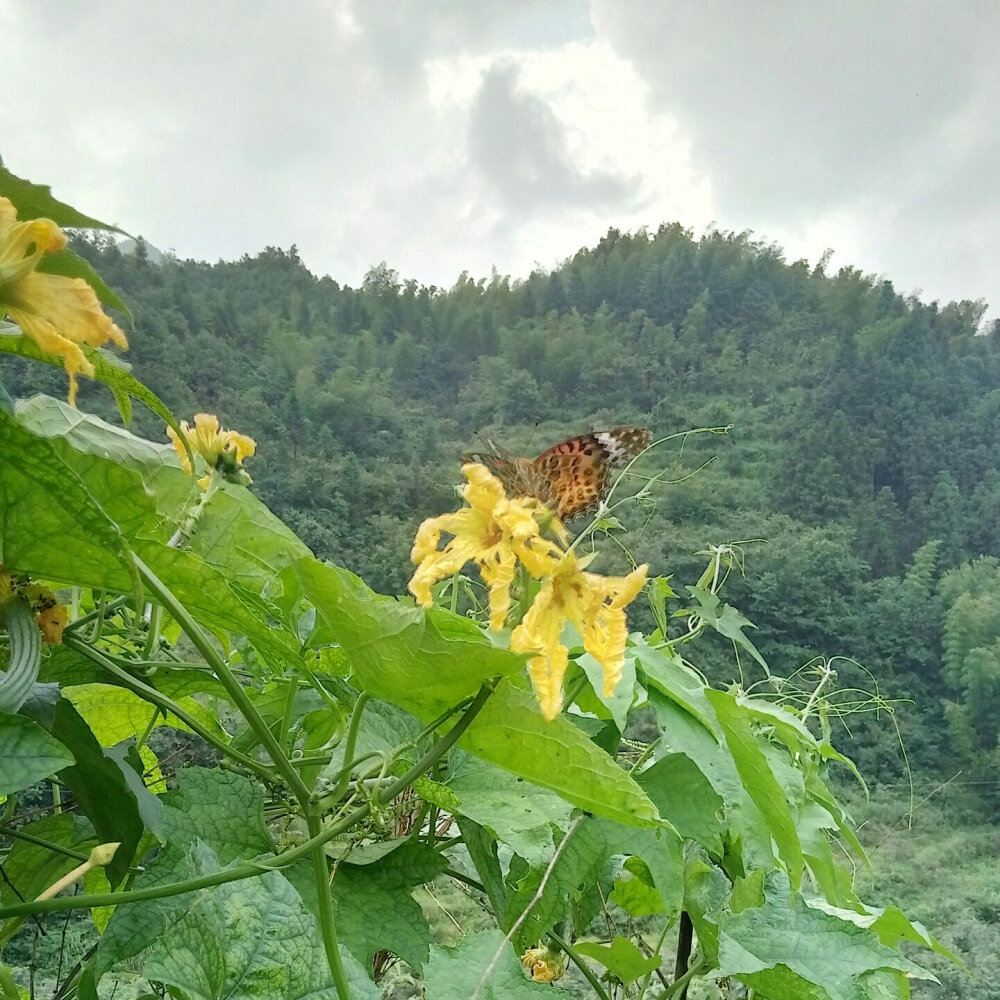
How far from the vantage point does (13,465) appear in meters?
0.20

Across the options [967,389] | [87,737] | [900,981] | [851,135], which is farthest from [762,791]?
[967,389]

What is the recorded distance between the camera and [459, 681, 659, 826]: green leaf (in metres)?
0.25

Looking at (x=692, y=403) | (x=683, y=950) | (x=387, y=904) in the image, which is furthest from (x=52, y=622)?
(x=692, y=403)

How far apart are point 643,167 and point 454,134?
3867mm

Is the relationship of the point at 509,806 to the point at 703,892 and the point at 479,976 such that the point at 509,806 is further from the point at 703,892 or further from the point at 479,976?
the point at 703,892

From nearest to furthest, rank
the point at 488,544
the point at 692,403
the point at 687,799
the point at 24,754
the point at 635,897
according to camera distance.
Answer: the point at 24,754 → the point at 488,544 → the point at 687,799 → the point at 635,897 → the point at 692,403

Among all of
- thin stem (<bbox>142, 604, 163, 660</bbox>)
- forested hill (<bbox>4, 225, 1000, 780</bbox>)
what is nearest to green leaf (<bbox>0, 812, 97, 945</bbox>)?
thin stem (<bbox>142, 604, 163, 660</bbox>)

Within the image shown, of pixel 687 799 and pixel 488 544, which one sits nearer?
pixel 488 544

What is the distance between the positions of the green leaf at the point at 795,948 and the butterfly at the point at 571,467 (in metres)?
0.23

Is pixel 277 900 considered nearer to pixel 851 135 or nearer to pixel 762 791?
pixel 762 791

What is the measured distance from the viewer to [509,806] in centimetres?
33

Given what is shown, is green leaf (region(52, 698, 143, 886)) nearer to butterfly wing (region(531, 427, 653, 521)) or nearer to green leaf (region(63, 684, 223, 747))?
green leaf (region(63, 684, 223, 747))

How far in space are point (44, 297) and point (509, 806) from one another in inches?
10.1

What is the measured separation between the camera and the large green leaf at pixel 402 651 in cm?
23
